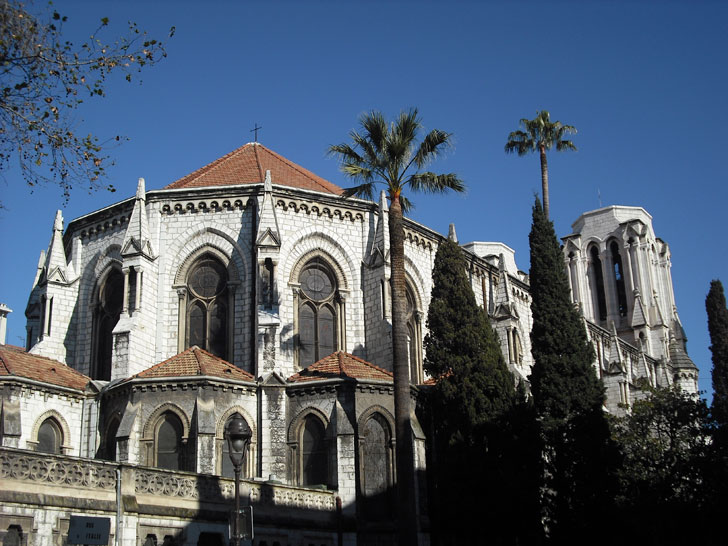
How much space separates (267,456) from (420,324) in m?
10.5

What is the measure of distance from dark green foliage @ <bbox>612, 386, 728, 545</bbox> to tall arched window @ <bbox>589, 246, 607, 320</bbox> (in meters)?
39.7

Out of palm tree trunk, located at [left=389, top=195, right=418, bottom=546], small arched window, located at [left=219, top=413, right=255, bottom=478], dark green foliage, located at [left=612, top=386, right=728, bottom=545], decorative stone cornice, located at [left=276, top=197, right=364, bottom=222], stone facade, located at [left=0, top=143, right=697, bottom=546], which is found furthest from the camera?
decorative stone cornice, located at [left=276, top=197, right=364, bottom=222]

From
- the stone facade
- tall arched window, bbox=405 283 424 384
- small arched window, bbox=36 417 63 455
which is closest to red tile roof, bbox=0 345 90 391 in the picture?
the stone facade

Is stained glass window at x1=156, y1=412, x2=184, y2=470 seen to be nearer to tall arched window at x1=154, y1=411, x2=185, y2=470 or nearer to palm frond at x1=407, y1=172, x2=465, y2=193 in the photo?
tall arched window at x1=154, y1=411, x2=185, y2=470

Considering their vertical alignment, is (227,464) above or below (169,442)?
below

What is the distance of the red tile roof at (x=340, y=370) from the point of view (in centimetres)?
2920

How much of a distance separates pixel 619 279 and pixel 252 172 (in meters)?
42.0

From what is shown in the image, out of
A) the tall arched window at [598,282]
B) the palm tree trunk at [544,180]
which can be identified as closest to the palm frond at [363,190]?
the palm tree trunk at [544,180]

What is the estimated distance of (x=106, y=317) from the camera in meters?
34.0

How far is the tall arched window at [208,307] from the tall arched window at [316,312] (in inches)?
115

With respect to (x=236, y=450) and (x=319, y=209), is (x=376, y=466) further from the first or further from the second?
(x=236, y=450)

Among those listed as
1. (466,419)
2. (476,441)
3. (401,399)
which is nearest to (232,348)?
(466,419)

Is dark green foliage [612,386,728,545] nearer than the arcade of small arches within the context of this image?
Yes

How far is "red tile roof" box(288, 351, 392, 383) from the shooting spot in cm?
2920
